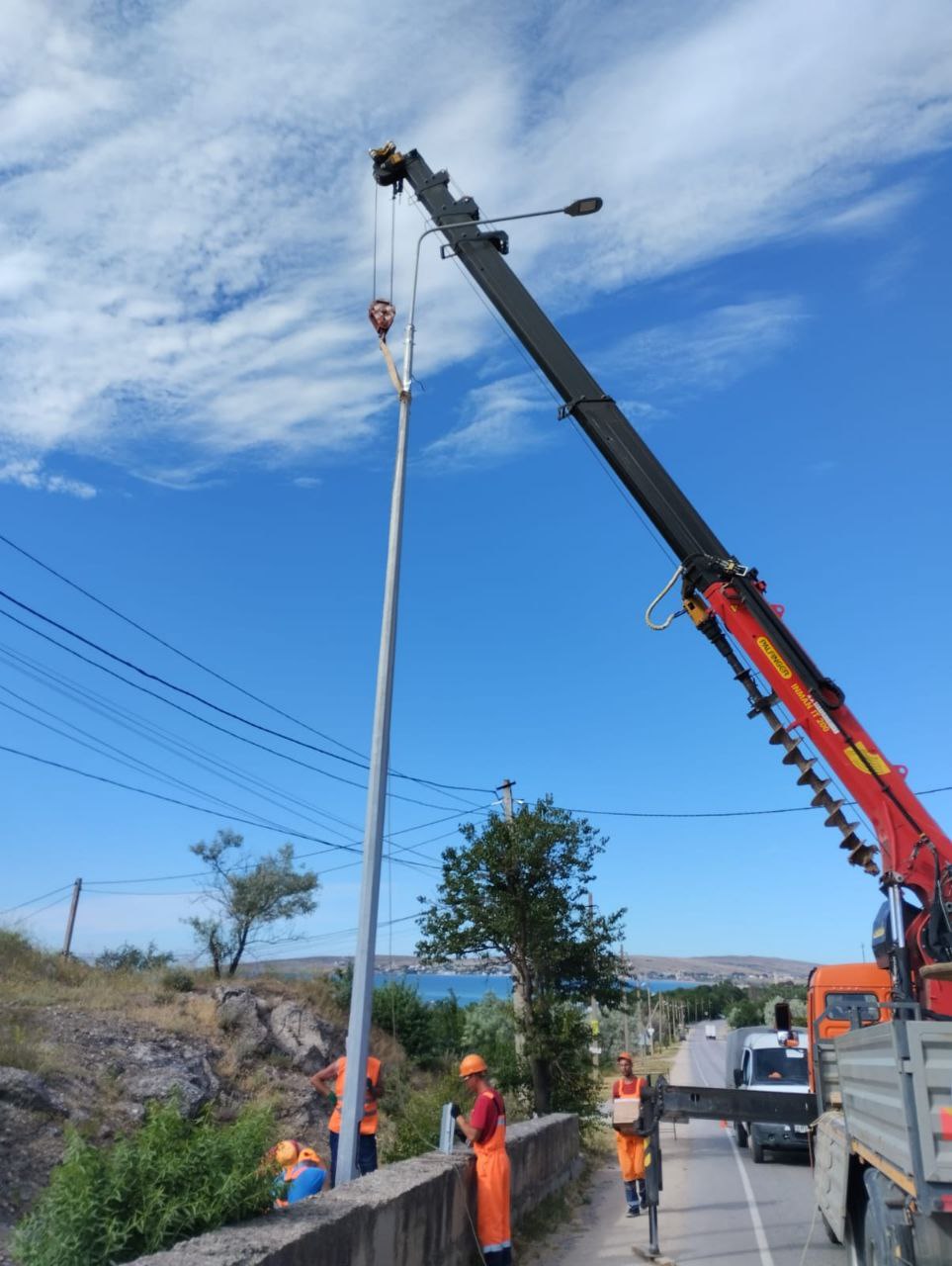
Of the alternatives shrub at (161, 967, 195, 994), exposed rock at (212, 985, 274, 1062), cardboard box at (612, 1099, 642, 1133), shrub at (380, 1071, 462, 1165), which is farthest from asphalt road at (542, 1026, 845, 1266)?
shrub at (161, 967, 195, 994)

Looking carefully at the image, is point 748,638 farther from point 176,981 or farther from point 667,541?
point 176,981

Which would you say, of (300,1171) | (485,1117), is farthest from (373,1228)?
(485,1117)

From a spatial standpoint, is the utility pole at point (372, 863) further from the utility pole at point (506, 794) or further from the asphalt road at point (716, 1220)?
the utility pole at point (506, 794)

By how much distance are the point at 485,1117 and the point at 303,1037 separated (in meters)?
15.5

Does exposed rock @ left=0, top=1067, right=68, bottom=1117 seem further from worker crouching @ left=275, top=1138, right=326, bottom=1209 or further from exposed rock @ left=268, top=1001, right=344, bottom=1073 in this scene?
exposed rock @ left=268, top=1001, right=344, bottom=1073

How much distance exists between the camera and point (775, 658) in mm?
9914

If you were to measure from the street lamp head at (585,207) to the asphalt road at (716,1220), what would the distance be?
8861 millimetres

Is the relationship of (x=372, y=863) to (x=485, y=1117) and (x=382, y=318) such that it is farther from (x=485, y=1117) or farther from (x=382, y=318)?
(x=382, y=318)

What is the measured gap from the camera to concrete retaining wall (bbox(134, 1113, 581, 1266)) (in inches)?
172

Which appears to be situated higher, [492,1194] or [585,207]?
[585,207]

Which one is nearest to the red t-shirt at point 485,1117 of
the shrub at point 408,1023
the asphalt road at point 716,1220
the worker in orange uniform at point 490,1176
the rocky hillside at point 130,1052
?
the worker in orange uniform at point 490,1176

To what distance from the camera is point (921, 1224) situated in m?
4.64

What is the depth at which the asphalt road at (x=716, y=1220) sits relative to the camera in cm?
886

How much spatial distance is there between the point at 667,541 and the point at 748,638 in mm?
1373
